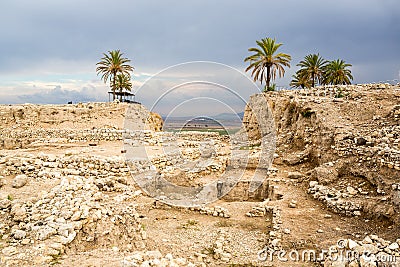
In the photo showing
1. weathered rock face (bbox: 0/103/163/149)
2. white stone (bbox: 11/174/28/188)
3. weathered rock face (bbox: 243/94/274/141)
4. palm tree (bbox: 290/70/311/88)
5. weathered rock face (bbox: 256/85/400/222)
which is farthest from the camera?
palm tree (bbox: 290/70/311/88)

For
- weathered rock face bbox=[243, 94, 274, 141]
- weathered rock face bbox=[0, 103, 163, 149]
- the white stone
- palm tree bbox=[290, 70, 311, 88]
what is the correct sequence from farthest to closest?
1. palm tree bbox=[290, 70, 311, 88]
2. weathered rock face bbox=[243, 94, 274, 141]
3. weathered rock face bbox=[0, 103, 163, 149]
4. the white stone

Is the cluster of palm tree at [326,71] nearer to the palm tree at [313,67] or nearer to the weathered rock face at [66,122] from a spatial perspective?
the palm tree at [313,67]

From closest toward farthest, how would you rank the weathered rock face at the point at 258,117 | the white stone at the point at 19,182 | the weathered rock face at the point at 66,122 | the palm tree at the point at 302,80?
the white stone at the point at 19,182, the weathered rock face at the point at 66,122, the weathered rock face at the point at 258,117, the palm tree at the point at 302,80

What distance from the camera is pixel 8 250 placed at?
514 cm

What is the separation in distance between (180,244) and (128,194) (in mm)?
3532

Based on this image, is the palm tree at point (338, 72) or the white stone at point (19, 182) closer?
the white stone at point (19, 182)

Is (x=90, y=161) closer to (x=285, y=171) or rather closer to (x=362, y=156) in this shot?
(x=285, y=171)

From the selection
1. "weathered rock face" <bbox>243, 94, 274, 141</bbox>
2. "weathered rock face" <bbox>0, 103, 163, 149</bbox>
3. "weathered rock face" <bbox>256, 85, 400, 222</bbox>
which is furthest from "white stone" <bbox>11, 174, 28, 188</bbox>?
"weathered rock face" <bbox>243, 94, 274, 141</bbox>

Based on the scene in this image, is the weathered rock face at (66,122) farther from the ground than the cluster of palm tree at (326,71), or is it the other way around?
the cluster of palm tree at (326,71)

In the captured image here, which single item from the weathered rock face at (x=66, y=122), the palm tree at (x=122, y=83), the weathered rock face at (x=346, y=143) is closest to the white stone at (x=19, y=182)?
the weathered rock face at (x=346, y=143)

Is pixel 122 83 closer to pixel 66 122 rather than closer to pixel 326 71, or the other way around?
pixel 66 122

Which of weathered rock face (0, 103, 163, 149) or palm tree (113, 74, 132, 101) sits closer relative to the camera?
weathered rock face (0, 103, 163, 149)

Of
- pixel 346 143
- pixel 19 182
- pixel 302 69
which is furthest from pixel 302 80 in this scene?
pixel 19 182

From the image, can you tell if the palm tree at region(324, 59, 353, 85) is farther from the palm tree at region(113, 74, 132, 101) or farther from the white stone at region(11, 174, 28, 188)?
the white stone at region(11, 174, 28, 188)
